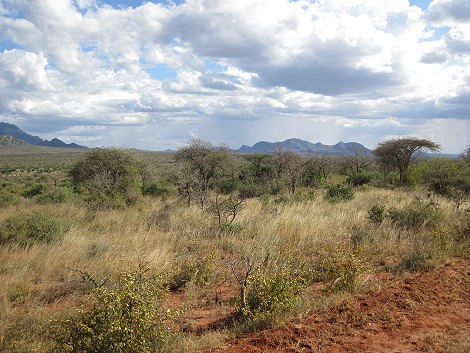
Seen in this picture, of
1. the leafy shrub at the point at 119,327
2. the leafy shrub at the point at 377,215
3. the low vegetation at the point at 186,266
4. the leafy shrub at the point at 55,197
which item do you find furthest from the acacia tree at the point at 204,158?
the leafy shrub at the point at 119,327

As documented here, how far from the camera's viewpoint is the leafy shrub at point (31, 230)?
7.58 m

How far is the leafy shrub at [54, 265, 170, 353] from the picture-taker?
3.72m

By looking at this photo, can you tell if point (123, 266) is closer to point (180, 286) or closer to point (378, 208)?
point (180, 286)

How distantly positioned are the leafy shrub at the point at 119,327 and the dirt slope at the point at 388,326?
0.84m

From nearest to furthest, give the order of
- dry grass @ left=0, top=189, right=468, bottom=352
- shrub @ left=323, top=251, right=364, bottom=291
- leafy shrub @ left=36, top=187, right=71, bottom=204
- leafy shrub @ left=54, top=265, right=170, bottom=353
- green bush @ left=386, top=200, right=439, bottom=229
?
1. leafy shrub @ left=54, top=265, right=170, bottom=353
2. dry grass @ left=0, top=189, right=468, bottom=352
3. shrub @ left=323, top=251, right=364, bottom=291
4. green bush @ left=386, top=200, right=439, bottom=229
5. leafy shrub @ left=36, top=187, right=71, bottom=204

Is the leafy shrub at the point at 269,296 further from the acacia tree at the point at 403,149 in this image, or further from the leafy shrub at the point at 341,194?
the acacia tree at the point at 403,149

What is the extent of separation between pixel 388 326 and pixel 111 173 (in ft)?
61.7

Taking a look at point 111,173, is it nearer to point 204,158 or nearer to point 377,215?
point 204,158

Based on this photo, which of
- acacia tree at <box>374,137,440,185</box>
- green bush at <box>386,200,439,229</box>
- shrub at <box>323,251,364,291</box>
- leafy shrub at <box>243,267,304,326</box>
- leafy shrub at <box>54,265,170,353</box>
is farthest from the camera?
acacia tree at <box>374,137,440,185</box>

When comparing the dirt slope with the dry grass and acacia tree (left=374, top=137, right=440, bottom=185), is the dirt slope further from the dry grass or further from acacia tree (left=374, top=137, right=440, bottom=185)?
acacia tree (left=374, top=137, right=440, bottom=185)

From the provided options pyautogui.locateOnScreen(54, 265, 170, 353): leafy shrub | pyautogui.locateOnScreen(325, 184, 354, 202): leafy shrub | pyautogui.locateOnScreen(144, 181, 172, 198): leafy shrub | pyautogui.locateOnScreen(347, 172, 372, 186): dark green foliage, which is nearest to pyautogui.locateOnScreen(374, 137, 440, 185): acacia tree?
pyautogui.locateOnScreen(347, 172, 372, 186): dark green foliage

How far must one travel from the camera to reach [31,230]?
25.4 feet

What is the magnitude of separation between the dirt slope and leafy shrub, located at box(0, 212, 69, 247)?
5.23 m

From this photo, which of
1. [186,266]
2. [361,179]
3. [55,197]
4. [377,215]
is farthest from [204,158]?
[186,266]
